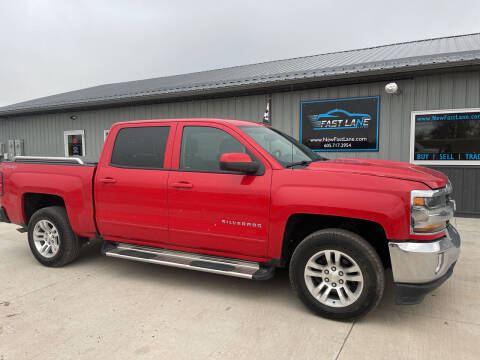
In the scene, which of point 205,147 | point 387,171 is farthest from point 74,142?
point 387,171

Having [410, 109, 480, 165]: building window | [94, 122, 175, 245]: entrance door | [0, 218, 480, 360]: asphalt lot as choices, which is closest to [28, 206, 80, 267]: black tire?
[0, 218, 480, 360]: asphalt lot

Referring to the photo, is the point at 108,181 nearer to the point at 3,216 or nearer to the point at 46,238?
the point at 46,238

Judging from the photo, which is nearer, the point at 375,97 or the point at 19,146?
the point at 375,97

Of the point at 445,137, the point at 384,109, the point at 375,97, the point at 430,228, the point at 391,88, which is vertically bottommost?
the point at 430,228

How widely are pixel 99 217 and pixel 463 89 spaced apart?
7.58m

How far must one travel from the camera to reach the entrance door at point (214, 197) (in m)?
3.22

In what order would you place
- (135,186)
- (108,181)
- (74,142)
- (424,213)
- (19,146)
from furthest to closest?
(19,146)
(74,142)
(108,181)
(135,186)
(424,213)

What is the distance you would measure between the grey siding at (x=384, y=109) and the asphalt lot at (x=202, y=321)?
7.46ft

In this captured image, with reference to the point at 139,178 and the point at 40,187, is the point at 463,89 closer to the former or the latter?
the point at 139,178

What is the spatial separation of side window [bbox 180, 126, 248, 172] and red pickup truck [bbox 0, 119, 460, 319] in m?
0.01

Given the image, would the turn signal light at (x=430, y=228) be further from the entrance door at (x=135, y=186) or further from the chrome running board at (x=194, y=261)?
the entrance door at (x=135, y=186)

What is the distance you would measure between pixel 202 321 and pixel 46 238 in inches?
106

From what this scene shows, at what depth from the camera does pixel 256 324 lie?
2.98 metres

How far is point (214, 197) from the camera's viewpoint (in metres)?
3.37
